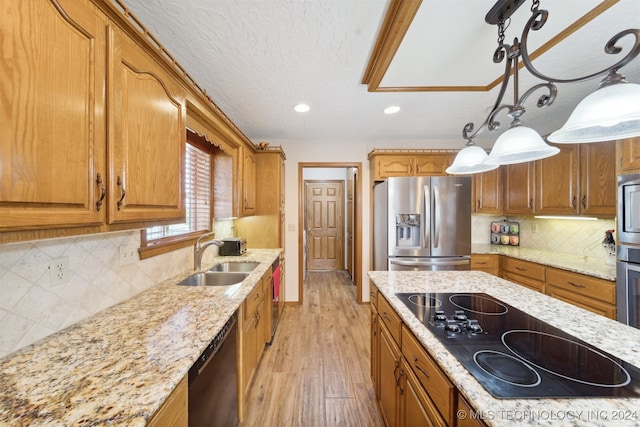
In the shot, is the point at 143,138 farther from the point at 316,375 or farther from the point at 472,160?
the point at 316,375

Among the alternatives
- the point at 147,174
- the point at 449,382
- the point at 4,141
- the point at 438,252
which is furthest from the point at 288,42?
the point at 438,252

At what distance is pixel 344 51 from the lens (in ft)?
5.04

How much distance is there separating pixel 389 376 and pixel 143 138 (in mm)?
1718

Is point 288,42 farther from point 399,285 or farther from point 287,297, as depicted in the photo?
point 287,297

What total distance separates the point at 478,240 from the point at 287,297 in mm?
3000

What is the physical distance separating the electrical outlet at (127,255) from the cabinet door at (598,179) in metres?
3.72

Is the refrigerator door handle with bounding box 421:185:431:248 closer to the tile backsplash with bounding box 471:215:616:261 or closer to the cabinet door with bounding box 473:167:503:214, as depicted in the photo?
the cabinet door with bounding box 473:167:503:214

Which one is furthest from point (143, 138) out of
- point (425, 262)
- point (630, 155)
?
point (630, 155)

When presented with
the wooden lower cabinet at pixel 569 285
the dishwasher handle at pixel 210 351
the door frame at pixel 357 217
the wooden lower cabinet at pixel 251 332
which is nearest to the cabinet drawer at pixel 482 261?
the wooden lower cabinet at pixel 569 285

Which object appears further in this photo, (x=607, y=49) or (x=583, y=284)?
(x=583, y=284)

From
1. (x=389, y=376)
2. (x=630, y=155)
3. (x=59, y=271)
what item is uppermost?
(x=630, y=155)

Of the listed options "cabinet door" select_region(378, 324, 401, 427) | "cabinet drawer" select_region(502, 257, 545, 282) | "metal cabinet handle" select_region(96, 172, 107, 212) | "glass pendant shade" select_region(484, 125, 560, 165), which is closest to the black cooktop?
"cabinet door" select_region(378, 324, 401, 427)

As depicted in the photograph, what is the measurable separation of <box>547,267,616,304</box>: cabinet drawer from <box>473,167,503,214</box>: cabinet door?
1089 millimetres

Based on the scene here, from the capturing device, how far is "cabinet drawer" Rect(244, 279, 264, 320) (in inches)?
61.1
